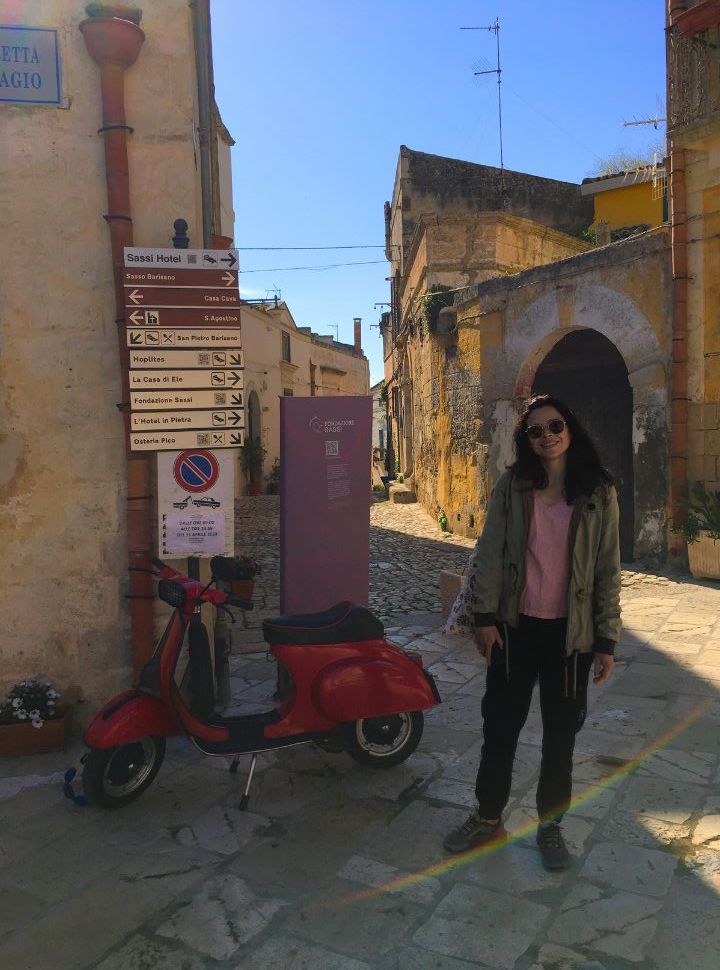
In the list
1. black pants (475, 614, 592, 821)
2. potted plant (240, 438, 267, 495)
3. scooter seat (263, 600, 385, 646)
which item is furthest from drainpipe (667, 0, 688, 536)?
potted plant (240, 438, 267, 495)

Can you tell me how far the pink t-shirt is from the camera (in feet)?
8.80

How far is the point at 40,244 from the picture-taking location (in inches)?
152

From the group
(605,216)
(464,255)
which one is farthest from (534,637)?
(605,216)

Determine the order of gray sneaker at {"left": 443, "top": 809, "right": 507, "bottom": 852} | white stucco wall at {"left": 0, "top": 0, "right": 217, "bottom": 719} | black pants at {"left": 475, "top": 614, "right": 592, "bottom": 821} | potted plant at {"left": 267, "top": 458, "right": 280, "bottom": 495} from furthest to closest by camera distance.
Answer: potted plant at {"left": 267, "top": 458, "right": 280, "bottom": 495} → white stucco wall at {"left": 0, "top": 0, "right": 217, "bottom": 719} → gray sneaker at {"left": 443, "top": 809, "right": 507, "bottom": 852} → black pants at {"left": 475, "top": 614, "right": 592, "bottom": 821}

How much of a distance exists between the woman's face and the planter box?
550cm

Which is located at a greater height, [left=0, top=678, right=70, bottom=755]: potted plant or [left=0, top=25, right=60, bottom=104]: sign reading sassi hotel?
[left=0, top=25, right=60, bottom=104]: sign reading sassi hotel

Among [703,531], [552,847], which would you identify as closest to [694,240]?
[703,531]

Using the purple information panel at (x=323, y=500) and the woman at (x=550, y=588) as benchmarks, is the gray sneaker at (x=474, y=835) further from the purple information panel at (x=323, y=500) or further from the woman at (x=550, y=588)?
the purple information panel at (x=323, y=500)

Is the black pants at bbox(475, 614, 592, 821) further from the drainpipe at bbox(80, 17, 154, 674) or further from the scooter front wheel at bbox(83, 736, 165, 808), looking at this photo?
the drainpipe at bbox(80, 17, 154, 674)

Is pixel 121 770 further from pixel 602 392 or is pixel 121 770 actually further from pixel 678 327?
pixel 602 392

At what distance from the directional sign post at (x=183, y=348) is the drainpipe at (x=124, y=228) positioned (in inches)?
3.7

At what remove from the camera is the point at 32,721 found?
149 inches

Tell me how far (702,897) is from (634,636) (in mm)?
3406

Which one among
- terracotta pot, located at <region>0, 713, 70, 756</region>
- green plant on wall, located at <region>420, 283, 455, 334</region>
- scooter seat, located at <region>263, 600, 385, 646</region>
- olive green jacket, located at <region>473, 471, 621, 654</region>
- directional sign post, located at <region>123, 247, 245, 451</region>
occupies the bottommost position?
terracotta pot, located at <region>0, 713, 70, 756</region>
